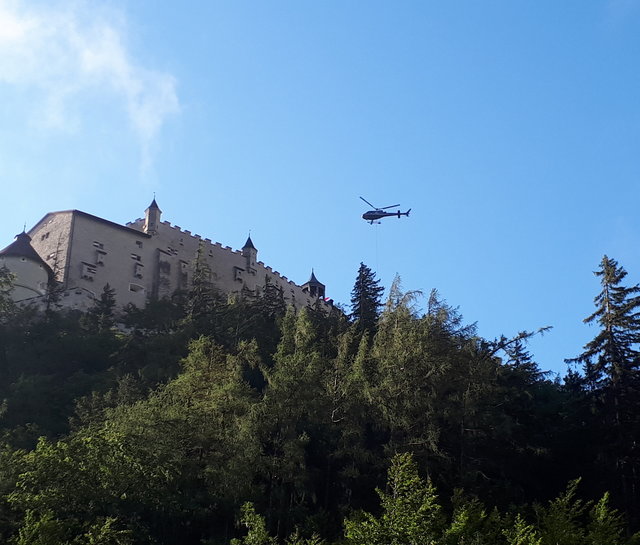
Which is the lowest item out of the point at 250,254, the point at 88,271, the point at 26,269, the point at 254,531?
the point at 254,531

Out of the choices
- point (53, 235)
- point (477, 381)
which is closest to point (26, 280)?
point (53, 235)

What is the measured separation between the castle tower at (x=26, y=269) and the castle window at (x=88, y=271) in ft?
11.7

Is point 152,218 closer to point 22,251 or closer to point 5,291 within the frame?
point 22,251

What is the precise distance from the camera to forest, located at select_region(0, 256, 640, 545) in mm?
25547

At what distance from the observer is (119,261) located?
245 ft

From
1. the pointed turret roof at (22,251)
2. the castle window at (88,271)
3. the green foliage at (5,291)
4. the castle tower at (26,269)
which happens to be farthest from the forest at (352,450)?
the castle window at (88,271)

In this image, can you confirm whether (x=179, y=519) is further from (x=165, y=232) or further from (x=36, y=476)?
(x=165, y=232)

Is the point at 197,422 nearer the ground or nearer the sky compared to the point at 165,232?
nearer the ground

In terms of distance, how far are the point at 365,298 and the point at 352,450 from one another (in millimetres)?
22257

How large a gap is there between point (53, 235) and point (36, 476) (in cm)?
4993

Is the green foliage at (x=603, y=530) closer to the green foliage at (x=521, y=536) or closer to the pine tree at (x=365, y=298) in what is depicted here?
the green foliage at (x=521, y=536)

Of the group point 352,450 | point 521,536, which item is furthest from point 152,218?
point 521,536

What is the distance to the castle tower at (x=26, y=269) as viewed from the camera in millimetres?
64938

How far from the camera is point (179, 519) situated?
28.4m
